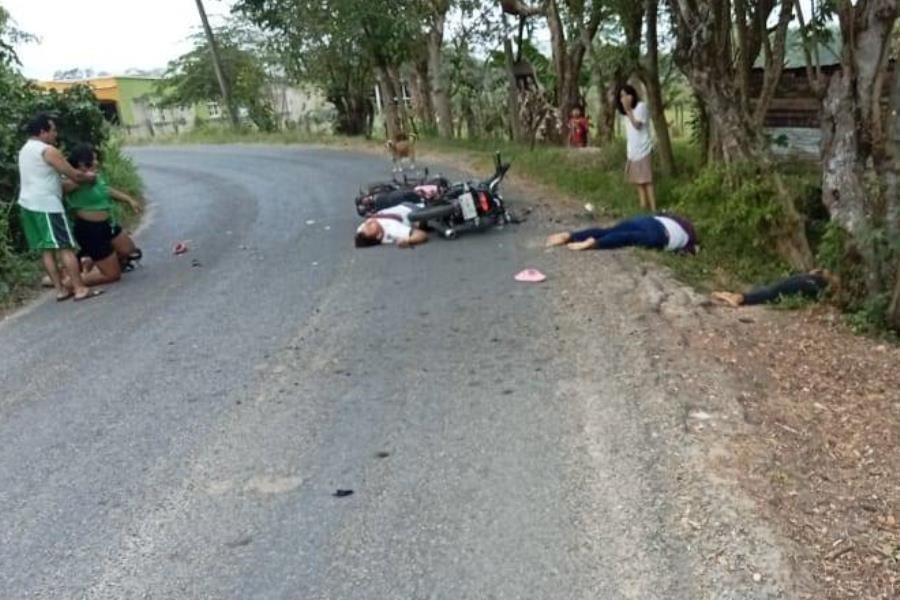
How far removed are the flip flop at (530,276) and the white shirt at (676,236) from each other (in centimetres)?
163

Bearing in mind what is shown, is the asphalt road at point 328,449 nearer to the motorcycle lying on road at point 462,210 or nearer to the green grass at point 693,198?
the motorcycle lying on road at point 462,210

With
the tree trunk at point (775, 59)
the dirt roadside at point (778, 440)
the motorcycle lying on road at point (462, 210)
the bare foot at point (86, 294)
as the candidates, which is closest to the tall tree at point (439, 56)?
the motorcycle lying on road at point (462, 210)

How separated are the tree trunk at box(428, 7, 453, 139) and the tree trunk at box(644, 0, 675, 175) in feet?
27.2

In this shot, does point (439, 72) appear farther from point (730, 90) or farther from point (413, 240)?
point (730, 90)

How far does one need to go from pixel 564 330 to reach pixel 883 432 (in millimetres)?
2273

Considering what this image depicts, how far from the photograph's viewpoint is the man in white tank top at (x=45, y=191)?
770 cm

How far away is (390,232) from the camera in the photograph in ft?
31.0

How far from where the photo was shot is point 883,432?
13.5 feet

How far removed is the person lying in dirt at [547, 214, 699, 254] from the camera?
8.34 metres

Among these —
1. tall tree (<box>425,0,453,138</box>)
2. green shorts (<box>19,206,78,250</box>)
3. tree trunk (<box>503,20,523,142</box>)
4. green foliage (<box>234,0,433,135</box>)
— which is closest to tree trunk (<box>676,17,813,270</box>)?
green shorts (<box>19,206,78,250</box>)

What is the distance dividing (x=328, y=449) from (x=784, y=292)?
4.19m

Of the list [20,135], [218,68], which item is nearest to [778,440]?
[20,135]

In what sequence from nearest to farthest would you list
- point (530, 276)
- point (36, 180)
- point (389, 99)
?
point (530, 276), point (36, 180), point (389, 99)

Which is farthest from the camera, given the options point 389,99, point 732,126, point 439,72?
point 389,99
